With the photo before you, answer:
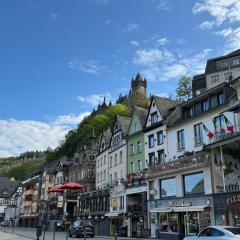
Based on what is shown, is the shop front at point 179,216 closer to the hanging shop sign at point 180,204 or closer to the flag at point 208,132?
the hanging shop sign at point 180,204

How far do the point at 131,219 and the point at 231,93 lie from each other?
20280 mm

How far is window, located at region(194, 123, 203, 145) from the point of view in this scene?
123 ft

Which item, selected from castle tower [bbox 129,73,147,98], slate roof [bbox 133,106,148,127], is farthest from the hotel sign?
castle tower [bbox 129,73,147,98]

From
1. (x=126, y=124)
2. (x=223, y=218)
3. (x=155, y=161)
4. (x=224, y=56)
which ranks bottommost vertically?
(x=223, y=218)

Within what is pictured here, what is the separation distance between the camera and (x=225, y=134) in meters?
31.3

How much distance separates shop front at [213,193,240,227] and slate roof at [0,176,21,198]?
11008 cm

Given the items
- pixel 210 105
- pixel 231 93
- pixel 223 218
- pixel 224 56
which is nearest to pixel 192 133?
pixel 210 105

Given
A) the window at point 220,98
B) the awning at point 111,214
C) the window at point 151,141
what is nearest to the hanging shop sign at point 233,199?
the window at point 220,98

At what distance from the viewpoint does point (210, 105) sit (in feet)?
121

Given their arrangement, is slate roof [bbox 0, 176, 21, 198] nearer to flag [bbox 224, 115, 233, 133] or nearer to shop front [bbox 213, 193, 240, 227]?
shop front [bbox 213, 193, 240, 227]

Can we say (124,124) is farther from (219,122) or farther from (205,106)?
(219,122)

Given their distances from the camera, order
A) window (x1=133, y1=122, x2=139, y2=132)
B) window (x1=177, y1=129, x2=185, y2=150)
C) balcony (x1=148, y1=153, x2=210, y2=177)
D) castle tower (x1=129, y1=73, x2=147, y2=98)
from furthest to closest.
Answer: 1. castle tower (x1=129, y1=73, x2=147, y2=98)
2. window (x1=133, y1=122, x2=139, y2=132)
3. window (x1=177, y1=129, x2=185, y2=150)
4. balcony (x1=148, y1=153, x2=210, y2=177)

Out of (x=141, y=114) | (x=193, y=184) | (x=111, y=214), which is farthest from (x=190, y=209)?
(x=141, y=114)

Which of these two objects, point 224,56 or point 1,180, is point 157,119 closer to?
point 224,56
